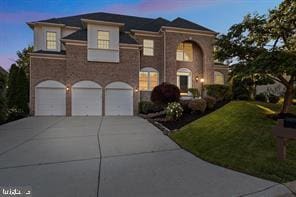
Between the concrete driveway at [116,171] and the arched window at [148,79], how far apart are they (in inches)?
549

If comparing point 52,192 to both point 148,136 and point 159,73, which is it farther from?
point 159,73

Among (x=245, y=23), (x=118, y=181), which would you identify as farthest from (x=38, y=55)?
(x=118, y=181)

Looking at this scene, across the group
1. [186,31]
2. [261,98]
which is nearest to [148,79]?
[186,31]

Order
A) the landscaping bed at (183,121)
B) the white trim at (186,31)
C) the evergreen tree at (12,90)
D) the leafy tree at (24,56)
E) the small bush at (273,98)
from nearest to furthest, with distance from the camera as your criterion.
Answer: the landscaping bed at (183,121) → the small bush at (273,98) → the evergreen tree at (12,90) → the white trim at (186,31) → the leafy tree at (24,56)

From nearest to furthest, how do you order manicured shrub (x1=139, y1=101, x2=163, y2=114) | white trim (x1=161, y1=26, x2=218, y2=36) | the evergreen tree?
manicured shrub (x1=139, y1=101, x2=163, y2=114), the evergreen tree, white trim (x1=161, y1=26, x2=218, y2=36)

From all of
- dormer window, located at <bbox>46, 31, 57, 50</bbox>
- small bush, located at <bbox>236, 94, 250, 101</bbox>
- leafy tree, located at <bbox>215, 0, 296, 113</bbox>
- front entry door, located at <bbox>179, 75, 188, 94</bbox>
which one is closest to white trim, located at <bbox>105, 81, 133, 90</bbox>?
front entry door, located at <bbox>179, 75, 188, 94</bbox>

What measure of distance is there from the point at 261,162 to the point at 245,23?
21.2 ft

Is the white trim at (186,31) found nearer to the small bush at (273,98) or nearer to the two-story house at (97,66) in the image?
the two-story house at (97,66)

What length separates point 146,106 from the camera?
2052cm

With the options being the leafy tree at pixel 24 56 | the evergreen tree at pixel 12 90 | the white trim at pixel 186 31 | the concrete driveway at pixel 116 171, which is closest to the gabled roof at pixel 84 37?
the white trim at pixel 186 31

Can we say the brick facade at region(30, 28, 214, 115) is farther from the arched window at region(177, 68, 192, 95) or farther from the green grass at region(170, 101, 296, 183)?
the green grass at region(170, 101, 296, 183)

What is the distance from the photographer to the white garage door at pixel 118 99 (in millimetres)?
21000

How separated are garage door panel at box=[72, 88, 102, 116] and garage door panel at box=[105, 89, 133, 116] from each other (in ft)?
2.41

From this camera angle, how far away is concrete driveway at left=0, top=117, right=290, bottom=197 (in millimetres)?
4793
